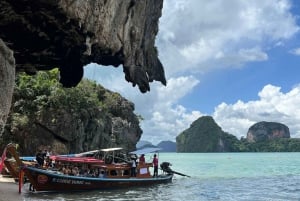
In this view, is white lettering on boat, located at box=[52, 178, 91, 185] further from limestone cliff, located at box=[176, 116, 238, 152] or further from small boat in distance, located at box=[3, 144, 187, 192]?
limestone cliff, located at box=[176, 116, 238, 152]

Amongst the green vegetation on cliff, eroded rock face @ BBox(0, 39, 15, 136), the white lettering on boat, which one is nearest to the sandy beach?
the white lettering on boat

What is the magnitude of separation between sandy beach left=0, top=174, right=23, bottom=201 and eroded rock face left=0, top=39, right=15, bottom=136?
7.40 m

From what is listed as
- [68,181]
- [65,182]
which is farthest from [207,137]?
[65,182]

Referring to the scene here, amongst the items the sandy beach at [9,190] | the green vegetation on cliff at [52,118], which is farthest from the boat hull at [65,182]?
the green vegetation on cliff at [52,118]

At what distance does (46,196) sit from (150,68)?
1107cm

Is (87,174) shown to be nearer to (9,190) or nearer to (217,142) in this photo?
(9,190)

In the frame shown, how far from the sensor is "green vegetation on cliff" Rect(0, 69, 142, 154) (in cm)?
3491

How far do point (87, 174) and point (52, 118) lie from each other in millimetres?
12976

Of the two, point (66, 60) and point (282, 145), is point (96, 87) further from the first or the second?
point (282, 145)

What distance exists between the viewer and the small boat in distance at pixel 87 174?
73.4 feet

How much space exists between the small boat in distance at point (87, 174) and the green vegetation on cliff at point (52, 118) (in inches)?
356

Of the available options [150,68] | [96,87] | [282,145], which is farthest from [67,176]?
[282,145]

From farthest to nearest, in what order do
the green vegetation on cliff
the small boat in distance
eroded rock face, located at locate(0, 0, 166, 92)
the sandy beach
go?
the green vegetation on cliff, the small boat in distance, the sandy beach, eroded rock face, located at locate(0, 0, 166, 92)

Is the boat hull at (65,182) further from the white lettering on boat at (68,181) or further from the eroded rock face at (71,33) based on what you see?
the eroded rock face at (71,33)
